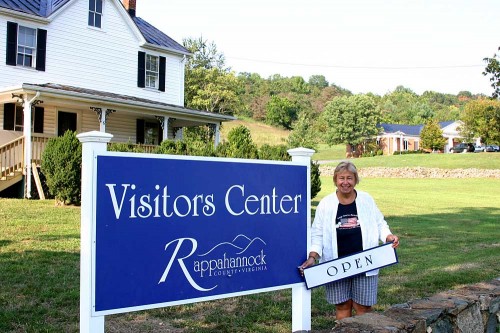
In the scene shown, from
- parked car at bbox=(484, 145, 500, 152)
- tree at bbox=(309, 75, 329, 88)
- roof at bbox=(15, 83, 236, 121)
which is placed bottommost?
roof at bbox=(15, 83, 236, 121)

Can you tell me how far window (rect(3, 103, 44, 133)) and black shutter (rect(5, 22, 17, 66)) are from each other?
1.68m

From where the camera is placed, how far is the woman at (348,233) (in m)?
3.74

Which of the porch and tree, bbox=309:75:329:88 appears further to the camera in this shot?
tree, bbox=309:75:329:88

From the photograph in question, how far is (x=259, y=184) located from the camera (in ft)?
11.2

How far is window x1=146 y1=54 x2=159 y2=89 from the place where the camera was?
73.8 feet

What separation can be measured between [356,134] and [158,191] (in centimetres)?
7094

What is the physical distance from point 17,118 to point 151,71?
604 cm

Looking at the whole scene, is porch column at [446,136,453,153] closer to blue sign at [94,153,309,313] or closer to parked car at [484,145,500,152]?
parked car at [484,145,500,152]

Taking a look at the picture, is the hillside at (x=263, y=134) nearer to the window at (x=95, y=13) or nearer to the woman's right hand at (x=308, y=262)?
the window at (x=95, y=13)

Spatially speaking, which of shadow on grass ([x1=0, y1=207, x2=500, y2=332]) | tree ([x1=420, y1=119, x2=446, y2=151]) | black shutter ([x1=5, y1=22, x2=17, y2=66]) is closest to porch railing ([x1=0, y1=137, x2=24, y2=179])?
black shutter ([x1=5, y1=22, x2=17, y2=66])

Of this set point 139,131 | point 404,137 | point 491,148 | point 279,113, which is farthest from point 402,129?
point 139,131

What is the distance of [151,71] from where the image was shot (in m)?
22.6

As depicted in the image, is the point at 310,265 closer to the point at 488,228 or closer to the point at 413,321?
the point at 413,321

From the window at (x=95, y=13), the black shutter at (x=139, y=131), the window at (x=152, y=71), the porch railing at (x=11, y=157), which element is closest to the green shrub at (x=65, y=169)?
the porch railing at (x=11, y=157)
